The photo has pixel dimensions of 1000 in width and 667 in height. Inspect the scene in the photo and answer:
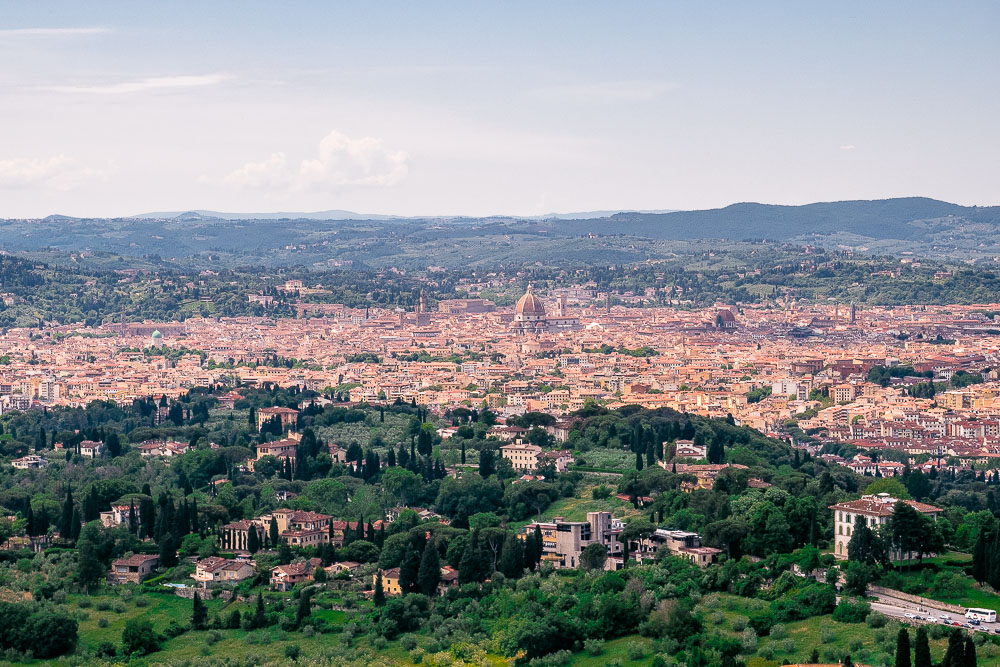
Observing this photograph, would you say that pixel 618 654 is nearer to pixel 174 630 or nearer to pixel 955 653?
pixel 955 653

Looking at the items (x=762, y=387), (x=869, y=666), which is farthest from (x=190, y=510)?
(x=762, y=387)

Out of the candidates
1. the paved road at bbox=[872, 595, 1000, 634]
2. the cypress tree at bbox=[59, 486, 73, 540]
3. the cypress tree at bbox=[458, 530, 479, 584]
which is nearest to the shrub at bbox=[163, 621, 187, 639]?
the cypress tree at bbox=[458, 530, 479, 584]

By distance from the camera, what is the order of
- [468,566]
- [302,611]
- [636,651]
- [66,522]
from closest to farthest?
[636,651] < [302,611] < [468,566] < [66,522]

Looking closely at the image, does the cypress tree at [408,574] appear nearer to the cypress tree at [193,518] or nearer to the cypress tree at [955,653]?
the cypress tree at [193,518]

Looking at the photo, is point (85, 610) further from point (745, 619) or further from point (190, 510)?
point (745, 619)

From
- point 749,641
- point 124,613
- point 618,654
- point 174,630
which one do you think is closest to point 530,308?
point 124,613

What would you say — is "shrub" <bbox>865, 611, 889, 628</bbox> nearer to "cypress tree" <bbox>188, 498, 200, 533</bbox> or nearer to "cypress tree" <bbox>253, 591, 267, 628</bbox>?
"cypress tree" <bbox>253, 591, 267, 628</bbox>
